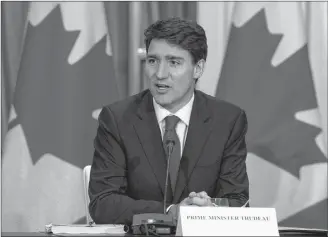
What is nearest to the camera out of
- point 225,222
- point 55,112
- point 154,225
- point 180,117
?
point 225,222

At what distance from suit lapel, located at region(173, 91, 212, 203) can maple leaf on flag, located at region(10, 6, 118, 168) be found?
4.01ft

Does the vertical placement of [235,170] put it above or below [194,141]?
below

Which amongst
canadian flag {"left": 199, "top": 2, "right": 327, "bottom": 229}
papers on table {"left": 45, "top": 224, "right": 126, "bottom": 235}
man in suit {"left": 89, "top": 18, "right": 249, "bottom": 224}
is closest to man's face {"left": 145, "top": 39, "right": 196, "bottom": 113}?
man in suit {"left": 89, "top": 18, "right": 249, "bottom": 224}

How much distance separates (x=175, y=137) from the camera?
2682mm

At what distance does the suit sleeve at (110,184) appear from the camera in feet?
8.27

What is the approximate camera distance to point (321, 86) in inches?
161

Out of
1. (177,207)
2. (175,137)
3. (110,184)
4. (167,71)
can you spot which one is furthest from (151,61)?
(177,207)

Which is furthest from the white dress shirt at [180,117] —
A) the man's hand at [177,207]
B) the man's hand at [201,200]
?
the man's hand at [201,200]

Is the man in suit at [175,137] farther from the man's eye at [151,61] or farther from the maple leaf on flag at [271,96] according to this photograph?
the maple leaf on flag at [271,96]

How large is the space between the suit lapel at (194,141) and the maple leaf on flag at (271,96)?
1109 mm

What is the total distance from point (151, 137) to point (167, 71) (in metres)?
0.30

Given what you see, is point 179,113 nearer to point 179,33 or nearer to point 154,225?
point 179,33

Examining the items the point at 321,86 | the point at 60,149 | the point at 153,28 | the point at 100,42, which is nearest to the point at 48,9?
the point at 100,42

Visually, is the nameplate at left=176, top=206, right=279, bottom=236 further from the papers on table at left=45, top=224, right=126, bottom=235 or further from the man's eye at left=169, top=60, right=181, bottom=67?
the man's eye at left=169, top=60, right=181, bottom=67
